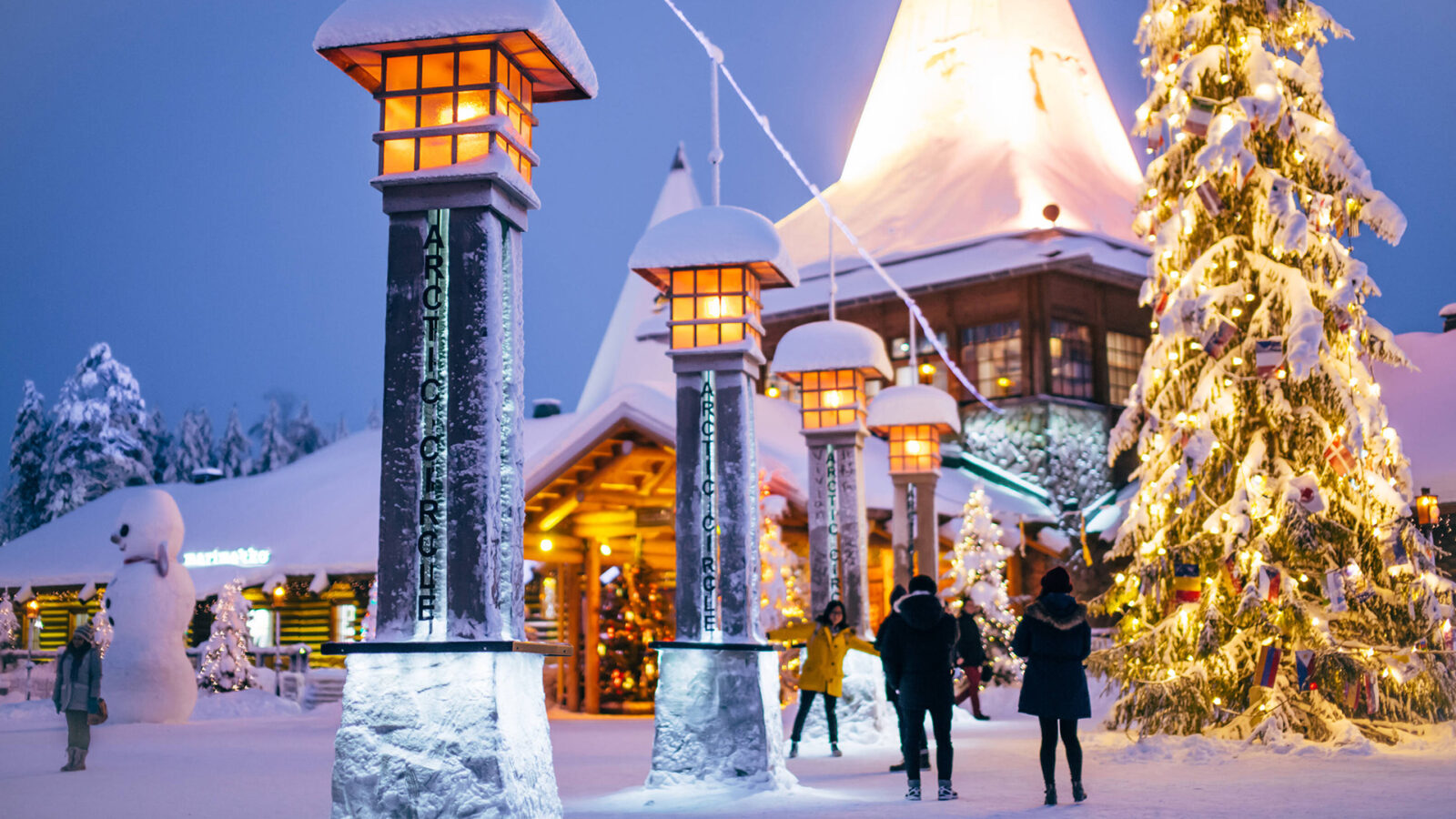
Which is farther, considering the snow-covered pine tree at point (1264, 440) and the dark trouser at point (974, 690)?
the dark trouser at point (974, 690)

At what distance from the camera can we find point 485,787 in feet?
24.1

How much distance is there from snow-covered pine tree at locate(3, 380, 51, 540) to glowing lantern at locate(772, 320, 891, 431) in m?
47.5

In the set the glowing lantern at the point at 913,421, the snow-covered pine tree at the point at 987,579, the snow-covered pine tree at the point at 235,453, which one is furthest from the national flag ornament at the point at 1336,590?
the snow-covered pine tree at the point at 235,453

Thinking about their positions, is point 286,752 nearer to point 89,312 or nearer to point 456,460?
point 456,460

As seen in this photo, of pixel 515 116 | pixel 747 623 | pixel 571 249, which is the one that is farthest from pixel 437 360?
pixel 571 249

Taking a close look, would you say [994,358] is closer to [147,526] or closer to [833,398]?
[833,398]

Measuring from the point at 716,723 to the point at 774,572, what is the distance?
489 inches

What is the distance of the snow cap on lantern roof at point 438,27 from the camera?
26.3ft

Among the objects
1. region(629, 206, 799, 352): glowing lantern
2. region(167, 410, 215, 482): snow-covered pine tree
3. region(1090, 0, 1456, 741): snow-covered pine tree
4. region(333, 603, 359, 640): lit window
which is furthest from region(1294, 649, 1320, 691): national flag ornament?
region(167, 410, 215, 482): snow-covered pine tree

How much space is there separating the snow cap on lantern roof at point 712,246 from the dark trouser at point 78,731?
256 inches

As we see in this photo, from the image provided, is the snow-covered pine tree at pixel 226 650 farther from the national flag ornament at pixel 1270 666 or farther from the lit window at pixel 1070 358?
the national flag ornament at pixel 1270 666

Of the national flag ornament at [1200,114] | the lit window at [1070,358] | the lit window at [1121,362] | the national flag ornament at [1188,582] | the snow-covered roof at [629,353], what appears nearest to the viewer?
the national flag ornament at [1188,582]

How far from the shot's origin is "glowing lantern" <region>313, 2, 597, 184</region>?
26.5 feet

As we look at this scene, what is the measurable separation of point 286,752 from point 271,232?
156 meters
